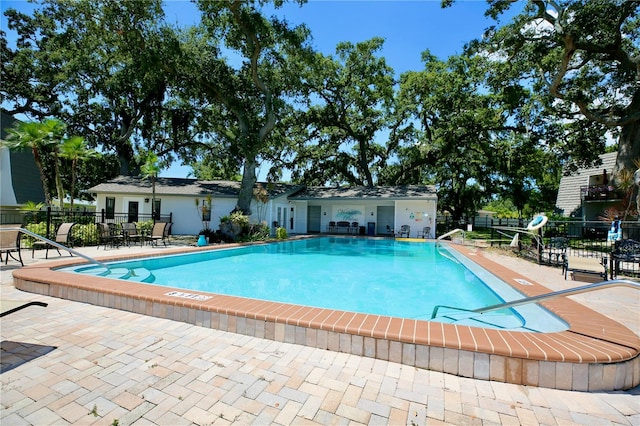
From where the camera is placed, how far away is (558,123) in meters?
18.7

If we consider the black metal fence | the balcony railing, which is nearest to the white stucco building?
the black metal fence

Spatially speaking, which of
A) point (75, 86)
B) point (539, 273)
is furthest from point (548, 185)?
point (75, 86)

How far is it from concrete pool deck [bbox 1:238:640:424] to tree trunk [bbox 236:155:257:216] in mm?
13736

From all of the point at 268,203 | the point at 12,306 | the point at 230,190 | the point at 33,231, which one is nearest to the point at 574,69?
the point at 268,203

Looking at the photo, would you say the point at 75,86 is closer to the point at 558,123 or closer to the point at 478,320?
the point at 478,320

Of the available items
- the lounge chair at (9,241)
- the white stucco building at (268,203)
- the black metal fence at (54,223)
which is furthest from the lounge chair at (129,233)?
the white stucco building at (268,203)

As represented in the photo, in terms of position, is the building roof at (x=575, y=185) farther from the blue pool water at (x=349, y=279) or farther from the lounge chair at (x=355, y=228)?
the blue pool water at (x=349, y=279)

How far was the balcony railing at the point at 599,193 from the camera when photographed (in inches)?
731

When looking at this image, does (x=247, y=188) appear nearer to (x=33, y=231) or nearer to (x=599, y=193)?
(x=33, y=231)

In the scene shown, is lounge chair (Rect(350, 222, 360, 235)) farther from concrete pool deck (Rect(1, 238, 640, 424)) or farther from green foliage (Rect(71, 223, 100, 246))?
concrete pool deck (Rect(1, 238, 640, 424))

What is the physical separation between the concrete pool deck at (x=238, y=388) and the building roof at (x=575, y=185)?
93.2ft

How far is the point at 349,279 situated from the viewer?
313 inches

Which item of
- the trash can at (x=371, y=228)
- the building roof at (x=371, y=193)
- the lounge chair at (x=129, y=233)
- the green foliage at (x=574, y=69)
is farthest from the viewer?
the trash can at (x=371, y=228)

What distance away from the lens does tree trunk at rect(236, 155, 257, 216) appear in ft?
55.5
